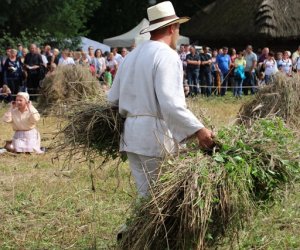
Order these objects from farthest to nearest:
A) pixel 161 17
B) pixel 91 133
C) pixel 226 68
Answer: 1. pixel 226 68
2. pixel 91 133
3. pixel 161 17

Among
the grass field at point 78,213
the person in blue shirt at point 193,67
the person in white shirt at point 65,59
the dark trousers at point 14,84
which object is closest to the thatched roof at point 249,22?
the person in blue shirt at point 193,67

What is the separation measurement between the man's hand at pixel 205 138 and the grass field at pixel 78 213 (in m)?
0.62

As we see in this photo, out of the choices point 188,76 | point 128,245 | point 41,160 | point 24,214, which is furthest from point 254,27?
→ point 128,245

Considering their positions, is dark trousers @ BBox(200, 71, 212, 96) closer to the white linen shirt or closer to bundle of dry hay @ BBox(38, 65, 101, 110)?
bundle of dry hay @ BBox(38, 65, 101, 110)

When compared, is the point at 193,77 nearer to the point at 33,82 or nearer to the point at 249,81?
the point at 249,81

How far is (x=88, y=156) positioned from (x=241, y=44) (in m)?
24.3

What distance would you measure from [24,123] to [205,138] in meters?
6.28

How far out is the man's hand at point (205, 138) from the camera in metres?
4.28

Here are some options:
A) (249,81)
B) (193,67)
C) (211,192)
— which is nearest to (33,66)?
(193,67)

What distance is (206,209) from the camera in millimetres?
3949

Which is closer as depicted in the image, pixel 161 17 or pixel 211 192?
pixel 211 192

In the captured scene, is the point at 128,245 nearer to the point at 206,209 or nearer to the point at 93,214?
the point at 206,209

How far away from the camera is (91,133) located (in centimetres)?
516

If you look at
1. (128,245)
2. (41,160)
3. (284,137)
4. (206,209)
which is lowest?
(41,160)
